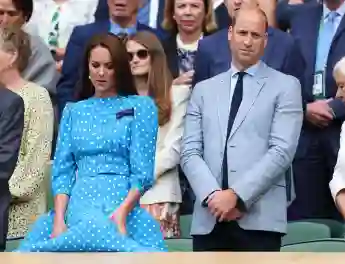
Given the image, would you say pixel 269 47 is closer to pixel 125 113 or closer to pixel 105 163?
pixel 125 113

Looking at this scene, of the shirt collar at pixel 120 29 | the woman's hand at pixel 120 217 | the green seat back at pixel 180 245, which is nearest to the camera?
the woman's hand at pixel 120 217

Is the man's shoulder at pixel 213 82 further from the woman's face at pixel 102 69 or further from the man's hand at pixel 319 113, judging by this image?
the man's hand at pixel 319 113

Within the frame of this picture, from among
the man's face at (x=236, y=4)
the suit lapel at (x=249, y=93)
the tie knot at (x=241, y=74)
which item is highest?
the man's face at (x=236, y=4)

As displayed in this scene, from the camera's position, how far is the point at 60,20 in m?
5.57

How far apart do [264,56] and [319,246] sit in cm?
94

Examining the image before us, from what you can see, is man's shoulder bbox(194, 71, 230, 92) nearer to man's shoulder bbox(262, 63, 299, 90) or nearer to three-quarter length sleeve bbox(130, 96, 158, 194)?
man's shoulder bbox(262, 63, 299, 90)

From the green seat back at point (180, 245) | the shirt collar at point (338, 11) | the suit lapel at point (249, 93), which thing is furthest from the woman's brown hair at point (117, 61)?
the shirt collar at point (338, 11)

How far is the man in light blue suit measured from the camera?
369 cm

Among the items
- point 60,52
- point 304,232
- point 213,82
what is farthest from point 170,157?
point 60,52

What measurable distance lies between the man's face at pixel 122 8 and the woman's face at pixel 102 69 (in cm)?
128

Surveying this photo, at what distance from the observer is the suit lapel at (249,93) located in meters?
3.79

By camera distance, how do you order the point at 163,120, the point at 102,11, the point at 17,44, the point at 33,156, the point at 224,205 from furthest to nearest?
the point at 102,11, the point at 163,120, the point at 17,44, the point at 33,156, the point at 224,205

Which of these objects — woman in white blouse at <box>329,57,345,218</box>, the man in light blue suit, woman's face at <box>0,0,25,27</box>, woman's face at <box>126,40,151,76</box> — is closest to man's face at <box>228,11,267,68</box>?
the man in light blue suit

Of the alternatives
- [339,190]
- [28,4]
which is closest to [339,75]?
[339,190]
